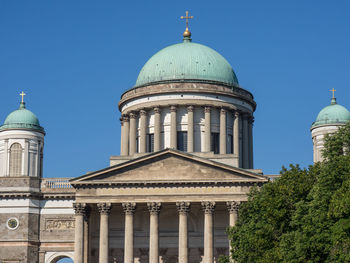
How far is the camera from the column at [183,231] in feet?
270

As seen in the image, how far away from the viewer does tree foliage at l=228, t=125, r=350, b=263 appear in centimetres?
5594

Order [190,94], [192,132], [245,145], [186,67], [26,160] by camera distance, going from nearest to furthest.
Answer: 1. [26,160]
2. [192,132]
3. [190,94]
4. [186,67]
5. [245,145]

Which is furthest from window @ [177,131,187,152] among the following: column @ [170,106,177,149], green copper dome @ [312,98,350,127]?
green copper dome @ [312,98,350,127]

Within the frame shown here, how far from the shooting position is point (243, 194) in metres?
82.9

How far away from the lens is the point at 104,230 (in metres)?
83.7

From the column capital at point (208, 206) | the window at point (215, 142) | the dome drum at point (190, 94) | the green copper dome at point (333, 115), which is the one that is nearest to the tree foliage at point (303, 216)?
the column capital at point (208, 206)

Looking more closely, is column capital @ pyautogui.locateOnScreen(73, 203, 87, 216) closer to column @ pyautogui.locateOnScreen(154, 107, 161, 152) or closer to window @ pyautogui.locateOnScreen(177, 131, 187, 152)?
column @ pyautogui.locateOnScreen(154, 107, 161, 152)

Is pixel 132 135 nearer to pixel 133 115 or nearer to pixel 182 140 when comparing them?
pixel 133 115

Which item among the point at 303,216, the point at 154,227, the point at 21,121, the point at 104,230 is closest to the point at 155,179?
the point at 154,227

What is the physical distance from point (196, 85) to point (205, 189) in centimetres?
1679

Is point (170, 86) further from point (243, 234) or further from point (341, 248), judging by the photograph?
point (341, 248)

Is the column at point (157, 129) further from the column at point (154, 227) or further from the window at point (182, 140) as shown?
the column at point (154, 227)

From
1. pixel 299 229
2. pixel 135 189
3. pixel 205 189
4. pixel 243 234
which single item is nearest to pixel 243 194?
pixel 205 189

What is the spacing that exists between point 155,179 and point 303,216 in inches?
979
